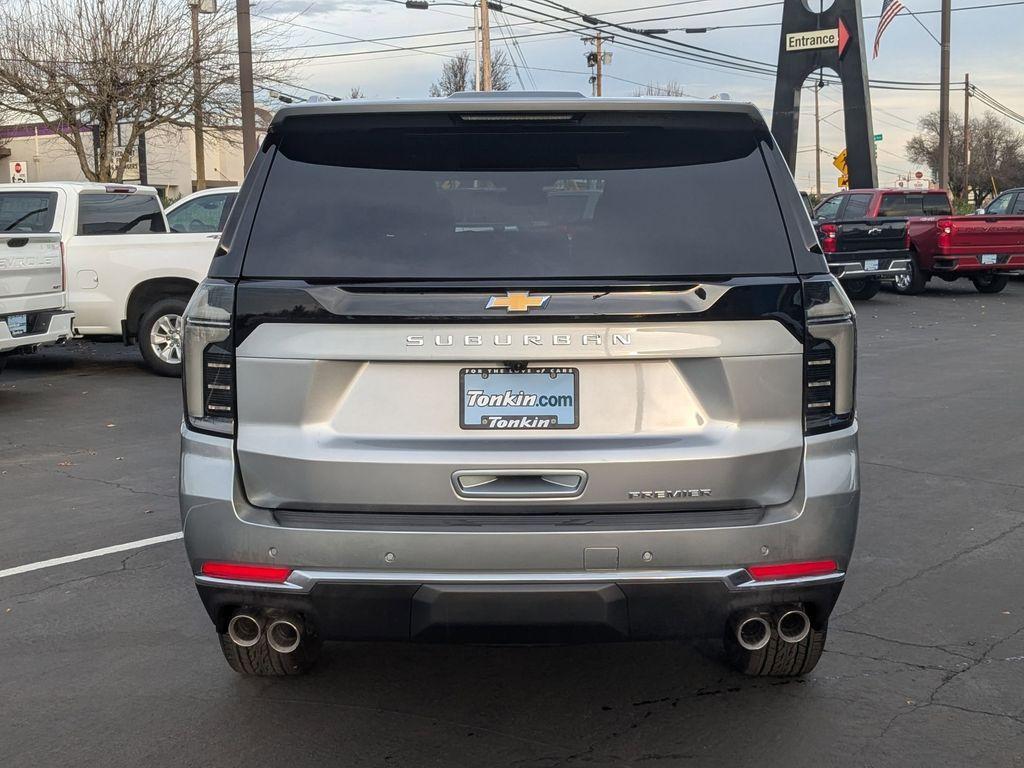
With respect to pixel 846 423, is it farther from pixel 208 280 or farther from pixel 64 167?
pixel 64 167

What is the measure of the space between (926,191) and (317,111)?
74.7 feet

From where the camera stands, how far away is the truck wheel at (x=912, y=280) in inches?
914

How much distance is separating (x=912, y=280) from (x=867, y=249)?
1.58 metres

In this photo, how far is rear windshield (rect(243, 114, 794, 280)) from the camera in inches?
141

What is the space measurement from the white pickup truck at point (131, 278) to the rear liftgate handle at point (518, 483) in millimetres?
10040

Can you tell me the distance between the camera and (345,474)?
138 inches

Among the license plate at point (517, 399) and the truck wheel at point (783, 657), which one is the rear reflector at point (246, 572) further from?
the truck wheel at point (783, 657)

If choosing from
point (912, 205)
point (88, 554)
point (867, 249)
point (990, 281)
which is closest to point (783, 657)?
point (88, 554)

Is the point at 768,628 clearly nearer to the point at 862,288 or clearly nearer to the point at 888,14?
the point at 862,288

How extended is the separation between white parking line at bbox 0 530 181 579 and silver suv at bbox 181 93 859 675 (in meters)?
2.78

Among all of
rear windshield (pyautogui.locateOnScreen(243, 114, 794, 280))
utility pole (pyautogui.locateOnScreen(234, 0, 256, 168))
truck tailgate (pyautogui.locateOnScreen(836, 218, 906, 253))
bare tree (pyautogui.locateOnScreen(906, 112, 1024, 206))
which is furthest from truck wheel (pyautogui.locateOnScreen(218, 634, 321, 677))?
bare tree (pyautogui.locateOnScreen(906, 112, 1024, 206))

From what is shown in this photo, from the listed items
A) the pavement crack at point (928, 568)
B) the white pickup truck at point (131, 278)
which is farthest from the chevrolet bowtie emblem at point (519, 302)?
the white pickup truck at point (131, 278)

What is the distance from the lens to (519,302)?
3486 mm

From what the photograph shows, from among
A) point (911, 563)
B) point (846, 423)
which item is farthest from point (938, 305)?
point (846, 423)
